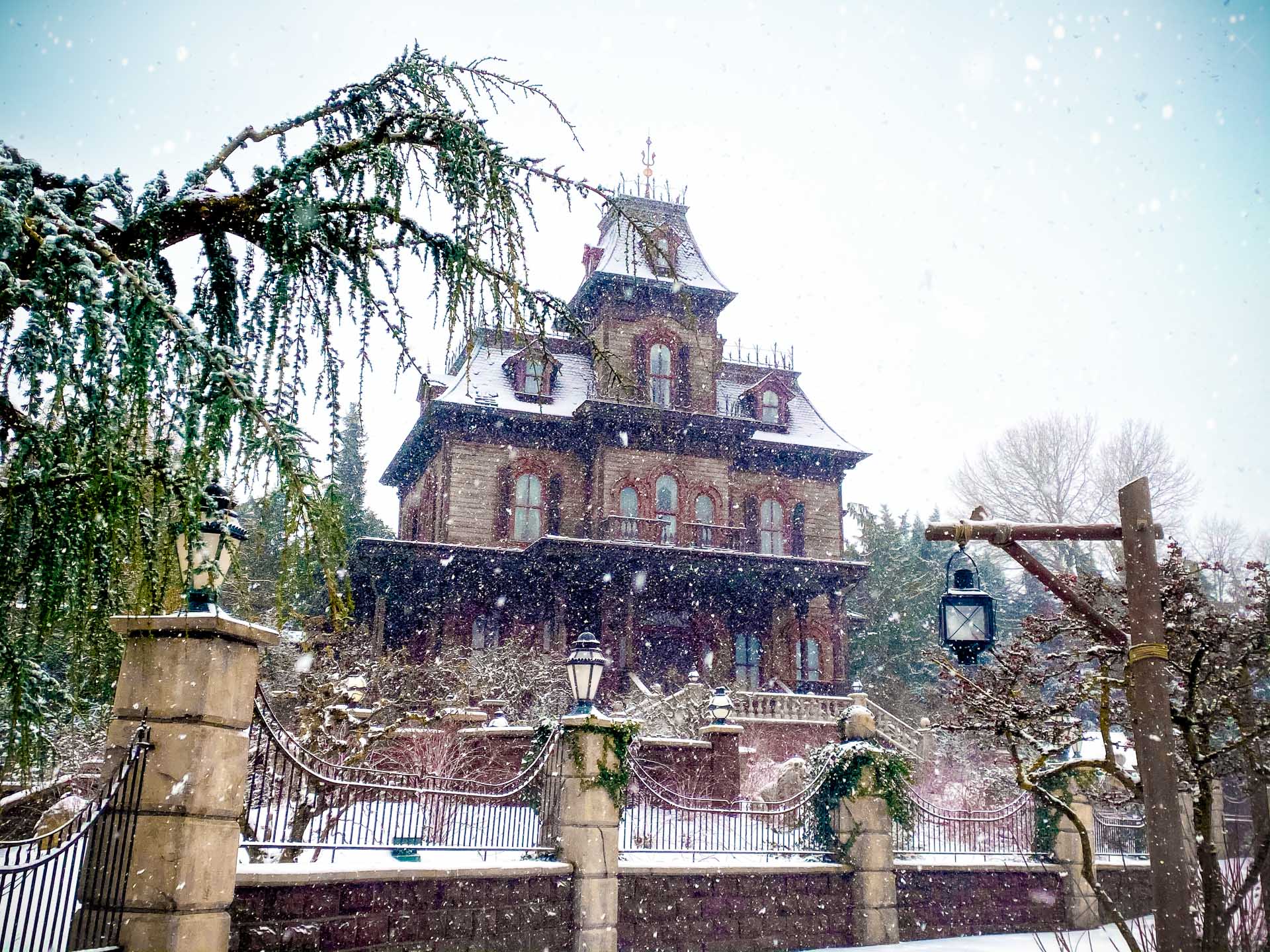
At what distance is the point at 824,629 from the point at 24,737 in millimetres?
28062

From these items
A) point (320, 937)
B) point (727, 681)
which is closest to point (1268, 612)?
point (320, 937)

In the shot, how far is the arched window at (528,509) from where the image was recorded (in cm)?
2819

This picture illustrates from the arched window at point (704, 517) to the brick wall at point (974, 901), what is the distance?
14727 millimetres

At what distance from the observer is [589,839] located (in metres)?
10.6

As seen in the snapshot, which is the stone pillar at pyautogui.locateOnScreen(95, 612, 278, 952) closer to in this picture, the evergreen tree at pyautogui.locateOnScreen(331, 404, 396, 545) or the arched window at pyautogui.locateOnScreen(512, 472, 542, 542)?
the arched window at pyautogui.locateOnScreen(512, 472, 542, 542)

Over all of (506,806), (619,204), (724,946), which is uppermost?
(619,204)

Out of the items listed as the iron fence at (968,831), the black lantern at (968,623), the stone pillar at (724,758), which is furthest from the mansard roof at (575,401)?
the black lantern at (968,623)

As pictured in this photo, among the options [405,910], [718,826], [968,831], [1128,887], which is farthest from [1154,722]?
[1128,887]

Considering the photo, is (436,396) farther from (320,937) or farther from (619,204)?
(619,204)

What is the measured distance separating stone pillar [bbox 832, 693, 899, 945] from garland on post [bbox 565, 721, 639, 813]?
348cm

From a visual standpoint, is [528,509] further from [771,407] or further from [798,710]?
[798,710]

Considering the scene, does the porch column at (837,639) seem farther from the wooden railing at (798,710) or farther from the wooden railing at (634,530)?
the wooden railing at (634,530)

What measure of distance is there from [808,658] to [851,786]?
1741 centimetres

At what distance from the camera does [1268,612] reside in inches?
333
